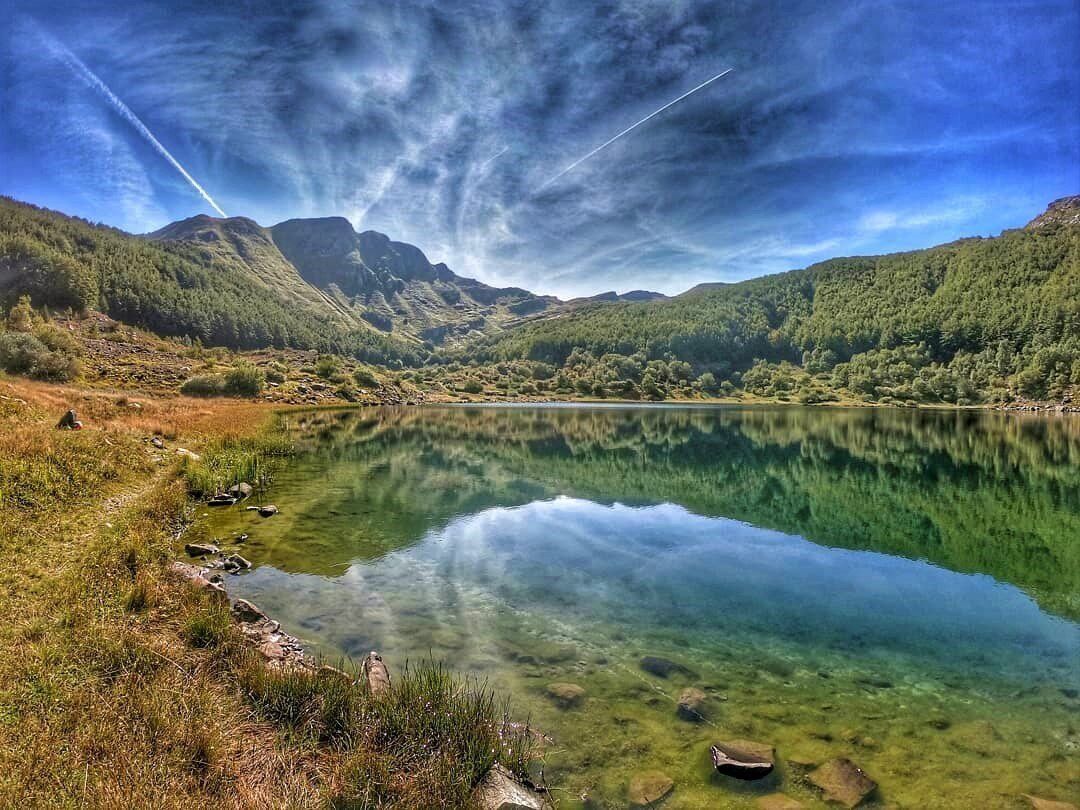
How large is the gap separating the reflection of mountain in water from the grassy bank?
6.95 metres

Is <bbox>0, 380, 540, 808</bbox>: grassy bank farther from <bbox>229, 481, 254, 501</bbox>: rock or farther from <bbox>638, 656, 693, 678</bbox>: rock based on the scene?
<bbox>229, 481, 254, 501</bbox>: rock

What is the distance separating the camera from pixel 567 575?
1780 cm

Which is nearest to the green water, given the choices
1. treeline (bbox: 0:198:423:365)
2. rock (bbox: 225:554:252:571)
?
rock (bbox: 225:554:252:571)

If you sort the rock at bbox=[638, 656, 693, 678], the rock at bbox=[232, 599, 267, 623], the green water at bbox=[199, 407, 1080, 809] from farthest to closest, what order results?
1. the rock at bbox=[232, 599, 267, 623]
2. the rock at bbox=[638, 656, 693, 678]
3. the green water at bbox=[199, 407, 1080, 809]

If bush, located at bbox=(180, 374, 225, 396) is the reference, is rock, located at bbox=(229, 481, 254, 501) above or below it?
below

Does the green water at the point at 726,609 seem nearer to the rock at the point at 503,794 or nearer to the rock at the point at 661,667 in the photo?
the rock at the point at 661,667

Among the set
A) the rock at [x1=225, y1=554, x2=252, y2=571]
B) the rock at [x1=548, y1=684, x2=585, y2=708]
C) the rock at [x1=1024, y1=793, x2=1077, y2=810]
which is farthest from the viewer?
the rock at [x1=225, y1=554, x2=252, y2=571]

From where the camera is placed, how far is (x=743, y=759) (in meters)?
8.23

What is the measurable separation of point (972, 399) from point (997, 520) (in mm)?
181230

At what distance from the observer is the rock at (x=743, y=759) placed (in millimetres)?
7934

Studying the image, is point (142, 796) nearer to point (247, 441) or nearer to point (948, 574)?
point (948, 574)

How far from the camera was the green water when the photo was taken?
340 inches

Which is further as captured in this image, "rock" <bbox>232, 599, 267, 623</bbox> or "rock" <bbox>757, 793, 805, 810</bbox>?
"rock" <bbox>232, 599, 267, 623</bbox>

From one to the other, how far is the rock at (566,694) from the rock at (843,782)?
411 cm
